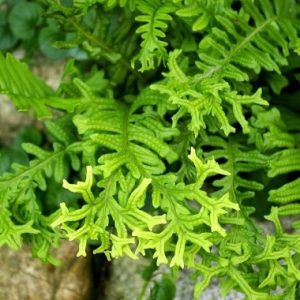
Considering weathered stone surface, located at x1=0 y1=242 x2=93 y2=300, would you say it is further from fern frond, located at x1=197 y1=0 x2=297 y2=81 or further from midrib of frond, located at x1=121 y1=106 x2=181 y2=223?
fern frond, located at x1=197 y1=0 x2=297 y2=81

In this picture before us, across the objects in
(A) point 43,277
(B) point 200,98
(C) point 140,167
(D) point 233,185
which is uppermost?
(B) point 200,98

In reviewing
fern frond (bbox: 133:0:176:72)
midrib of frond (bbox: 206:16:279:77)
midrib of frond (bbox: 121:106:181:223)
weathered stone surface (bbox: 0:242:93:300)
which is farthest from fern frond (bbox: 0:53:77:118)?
weathered stone surface (bbox: 0:242:93:300)

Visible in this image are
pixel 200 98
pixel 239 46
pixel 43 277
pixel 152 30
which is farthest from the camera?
pixel 43 277

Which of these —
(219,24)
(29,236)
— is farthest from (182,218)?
(219,24)

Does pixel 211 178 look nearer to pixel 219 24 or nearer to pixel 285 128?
pixel 285 128

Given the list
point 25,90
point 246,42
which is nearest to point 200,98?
point 246,42

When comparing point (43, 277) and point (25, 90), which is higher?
point (25, 90)

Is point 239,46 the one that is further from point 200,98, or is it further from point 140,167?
point 140,167

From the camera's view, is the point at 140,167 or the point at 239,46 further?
the point at 239,46
